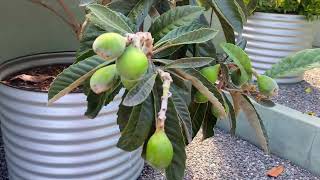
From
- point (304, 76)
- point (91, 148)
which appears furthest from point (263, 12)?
point (91, 148)

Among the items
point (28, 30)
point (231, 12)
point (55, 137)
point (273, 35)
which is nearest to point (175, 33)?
point (231, 12)

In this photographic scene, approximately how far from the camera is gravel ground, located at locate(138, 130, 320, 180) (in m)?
1.99

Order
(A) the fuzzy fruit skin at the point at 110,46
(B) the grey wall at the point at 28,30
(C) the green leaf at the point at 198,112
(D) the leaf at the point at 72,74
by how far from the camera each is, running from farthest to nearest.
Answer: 1. (B) the grey wall at the point at 28,30
2. (C) the green leaf at the point at 198,112
3. (D) the leaf at the point at 72,74
4. (A) the fuzzy fruit skin at the point at 110,46

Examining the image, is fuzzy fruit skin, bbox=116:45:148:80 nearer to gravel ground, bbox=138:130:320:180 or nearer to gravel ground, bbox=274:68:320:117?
gravel ground, bbox=138:130:320:180

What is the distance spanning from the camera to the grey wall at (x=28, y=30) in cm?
197

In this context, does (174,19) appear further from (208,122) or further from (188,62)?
(208,122)

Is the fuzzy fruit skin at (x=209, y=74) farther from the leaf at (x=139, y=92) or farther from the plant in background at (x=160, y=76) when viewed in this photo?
the leaf at (x=139, y=92)

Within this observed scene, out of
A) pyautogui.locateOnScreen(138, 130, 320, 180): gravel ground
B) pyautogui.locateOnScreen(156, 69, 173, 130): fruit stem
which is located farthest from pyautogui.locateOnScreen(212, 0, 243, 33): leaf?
pyautogui.locateOnScreen(138, 130, 320, 180): gravel ground

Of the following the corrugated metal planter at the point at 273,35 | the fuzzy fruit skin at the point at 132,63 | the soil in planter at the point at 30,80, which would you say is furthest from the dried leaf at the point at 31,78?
the corrugated metal planter at the point at 273,35

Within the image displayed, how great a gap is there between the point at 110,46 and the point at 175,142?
0.26 meters

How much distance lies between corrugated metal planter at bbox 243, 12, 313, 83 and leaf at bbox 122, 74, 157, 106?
280 cm

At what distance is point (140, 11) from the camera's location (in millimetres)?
880

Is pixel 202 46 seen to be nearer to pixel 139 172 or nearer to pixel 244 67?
pixel 244 67

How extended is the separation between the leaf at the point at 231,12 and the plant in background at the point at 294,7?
2410mm
